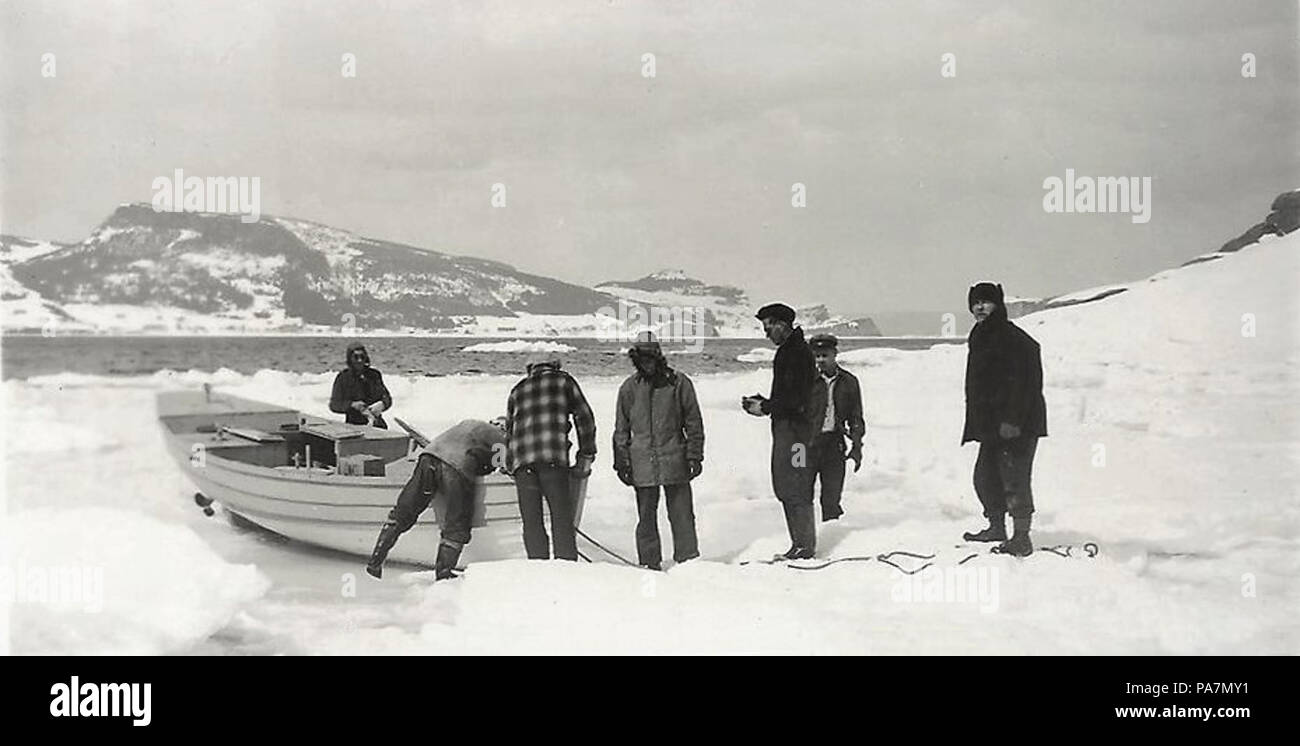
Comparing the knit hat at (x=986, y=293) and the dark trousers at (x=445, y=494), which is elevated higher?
the knit hat at (x=986, y=293)

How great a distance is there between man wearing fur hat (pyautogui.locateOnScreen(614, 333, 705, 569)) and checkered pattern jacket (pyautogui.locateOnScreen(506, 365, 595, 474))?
0.59 feet

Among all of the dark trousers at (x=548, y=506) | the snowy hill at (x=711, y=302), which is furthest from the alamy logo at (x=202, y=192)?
the dark trousers at (x=548, y=506)

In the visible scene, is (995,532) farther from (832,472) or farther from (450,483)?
(450,483)

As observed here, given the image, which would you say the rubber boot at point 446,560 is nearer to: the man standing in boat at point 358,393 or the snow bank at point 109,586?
the snow bank at point 109,586

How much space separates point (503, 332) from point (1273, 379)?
25.2 ft

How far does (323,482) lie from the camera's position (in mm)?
6051

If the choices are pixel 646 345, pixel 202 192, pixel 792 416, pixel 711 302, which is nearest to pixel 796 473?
pixel 792 416

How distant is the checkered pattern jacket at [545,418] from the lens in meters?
5.19

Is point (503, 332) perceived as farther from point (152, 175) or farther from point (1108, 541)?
point (1108, 541)

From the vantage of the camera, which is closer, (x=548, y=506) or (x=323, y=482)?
(x=548, y=506)

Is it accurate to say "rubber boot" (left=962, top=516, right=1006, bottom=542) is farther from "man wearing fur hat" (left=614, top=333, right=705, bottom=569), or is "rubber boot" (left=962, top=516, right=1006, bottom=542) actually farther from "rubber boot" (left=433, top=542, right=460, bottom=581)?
"rubber boot" (left=433, top=542, right=460, bottom=581)

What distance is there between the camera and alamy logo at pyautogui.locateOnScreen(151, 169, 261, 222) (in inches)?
262
